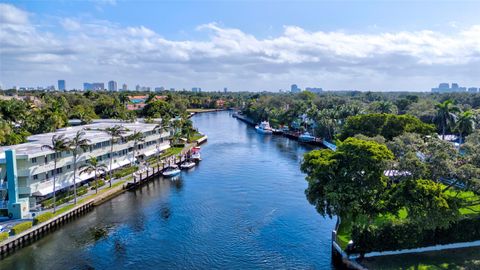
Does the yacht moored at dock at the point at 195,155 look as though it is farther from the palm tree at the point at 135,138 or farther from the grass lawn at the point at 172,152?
the palm tree at the point at 135,138

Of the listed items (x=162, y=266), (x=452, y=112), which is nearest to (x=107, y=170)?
(x=162, y=266)

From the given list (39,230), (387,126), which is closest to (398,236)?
(39,230)

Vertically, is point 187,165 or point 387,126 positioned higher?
point 387,126

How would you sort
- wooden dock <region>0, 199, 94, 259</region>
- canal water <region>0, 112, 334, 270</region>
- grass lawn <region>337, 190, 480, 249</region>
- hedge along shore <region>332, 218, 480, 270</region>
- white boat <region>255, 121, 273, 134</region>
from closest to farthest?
hedge along shore <region>332, 218, 480, 270</region>
grass lawn <region>337, 190, 480, 249</region>
canal water <region>0, 112, 334, 270</region>
wooden dock <region>0, 199, 94, 259</region>
white boat <region>255, 121, 273, 134</region>

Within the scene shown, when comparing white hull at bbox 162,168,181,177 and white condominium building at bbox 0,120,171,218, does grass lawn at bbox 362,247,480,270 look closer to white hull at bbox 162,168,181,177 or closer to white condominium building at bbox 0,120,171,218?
white condominium building at bbox 0,120,171,218

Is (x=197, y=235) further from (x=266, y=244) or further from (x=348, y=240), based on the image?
(x=348, y=240)

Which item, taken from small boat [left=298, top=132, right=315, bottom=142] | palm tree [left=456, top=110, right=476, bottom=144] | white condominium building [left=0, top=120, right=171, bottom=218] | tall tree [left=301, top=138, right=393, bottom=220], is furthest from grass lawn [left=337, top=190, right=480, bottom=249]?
small boat [left=298, top=132, right=315, bottom=142]

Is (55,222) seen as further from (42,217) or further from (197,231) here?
(197,231)
